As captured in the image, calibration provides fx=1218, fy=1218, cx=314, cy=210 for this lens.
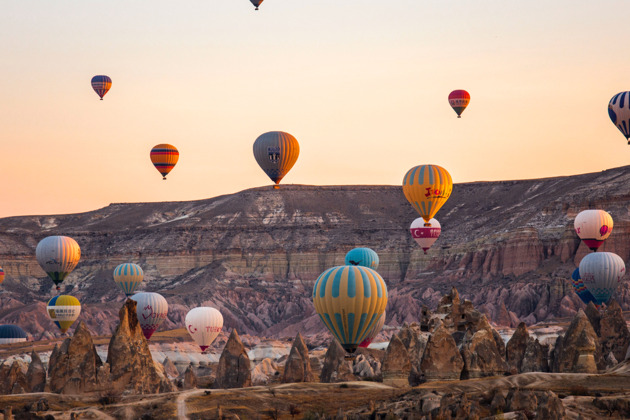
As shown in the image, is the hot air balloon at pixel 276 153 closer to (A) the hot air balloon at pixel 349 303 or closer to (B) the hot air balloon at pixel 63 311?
(A) the hot air balloon at pixel 349 303

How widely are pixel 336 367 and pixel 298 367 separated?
540 cm

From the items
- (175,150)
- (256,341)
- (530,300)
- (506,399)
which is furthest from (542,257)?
(506,399)

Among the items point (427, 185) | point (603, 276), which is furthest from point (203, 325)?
point (603, 276)

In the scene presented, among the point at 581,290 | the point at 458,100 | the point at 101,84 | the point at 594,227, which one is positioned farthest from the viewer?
the point at 458,100

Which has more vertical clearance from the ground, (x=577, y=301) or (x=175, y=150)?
(x=175, y=150)

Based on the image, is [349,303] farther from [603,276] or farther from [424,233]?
[424,233]

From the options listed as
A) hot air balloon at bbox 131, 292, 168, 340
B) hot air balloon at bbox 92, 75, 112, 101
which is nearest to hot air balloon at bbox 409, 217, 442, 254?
hot air balloon at bbox 131, 292, 168, 340

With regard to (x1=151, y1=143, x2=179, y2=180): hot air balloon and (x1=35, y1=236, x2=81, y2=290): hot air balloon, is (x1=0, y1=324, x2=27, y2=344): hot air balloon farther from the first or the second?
(x1=151, y1=143, x2=179, y2=180): hot air balloon

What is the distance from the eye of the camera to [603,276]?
145250 millimetres

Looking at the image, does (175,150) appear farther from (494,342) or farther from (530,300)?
(494,342)

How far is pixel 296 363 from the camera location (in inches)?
3917

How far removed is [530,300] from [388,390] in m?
109

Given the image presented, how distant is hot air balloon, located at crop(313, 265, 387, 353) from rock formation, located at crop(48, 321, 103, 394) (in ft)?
61.4

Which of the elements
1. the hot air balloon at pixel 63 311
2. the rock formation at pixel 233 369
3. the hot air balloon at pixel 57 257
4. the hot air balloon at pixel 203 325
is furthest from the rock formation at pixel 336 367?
the hot air balloon at pixel 63 311
